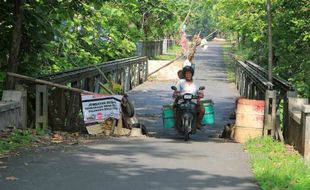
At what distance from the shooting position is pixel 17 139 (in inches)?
356

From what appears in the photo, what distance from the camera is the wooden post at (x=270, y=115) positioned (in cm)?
1105

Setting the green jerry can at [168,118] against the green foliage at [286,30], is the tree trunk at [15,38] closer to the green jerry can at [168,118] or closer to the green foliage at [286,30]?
the green jerry can at [168,118]

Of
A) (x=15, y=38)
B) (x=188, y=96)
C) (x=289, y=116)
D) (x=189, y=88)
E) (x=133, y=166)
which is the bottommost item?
(x=133, y=166)

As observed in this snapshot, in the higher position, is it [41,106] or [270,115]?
[41,106]

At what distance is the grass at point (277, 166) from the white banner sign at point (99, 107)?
2.76 meters

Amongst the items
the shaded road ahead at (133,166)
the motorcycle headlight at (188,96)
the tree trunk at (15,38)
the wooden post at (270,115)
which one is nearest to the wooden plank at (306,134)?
the shaded road ahead at (133,166)

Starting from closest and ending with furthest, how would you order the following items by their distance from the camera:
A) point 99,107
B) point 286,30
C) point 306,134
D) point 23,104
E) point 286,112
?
1. point 306,134
2. point 23,104
3. point 286,112
4. point 99,107
5. point 286,30

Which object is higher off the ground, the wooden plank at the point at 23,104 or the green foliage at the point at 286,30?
the green foliage at the point at 286,30

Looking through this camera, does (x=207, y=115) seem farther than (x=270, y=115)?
Yes

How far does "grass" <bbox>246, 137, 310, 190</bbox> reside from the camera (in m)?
6.64

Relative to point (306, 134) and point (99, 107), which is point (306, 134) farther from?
point (99, 107)

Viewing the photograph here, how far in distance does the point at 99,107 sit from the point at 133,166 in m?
3.84

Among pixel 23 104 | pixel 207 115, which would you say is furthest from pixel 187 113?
pixel 23 104

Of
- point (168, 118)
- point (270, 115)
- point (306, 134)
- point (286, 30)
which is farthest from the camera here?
point (286, 30)
